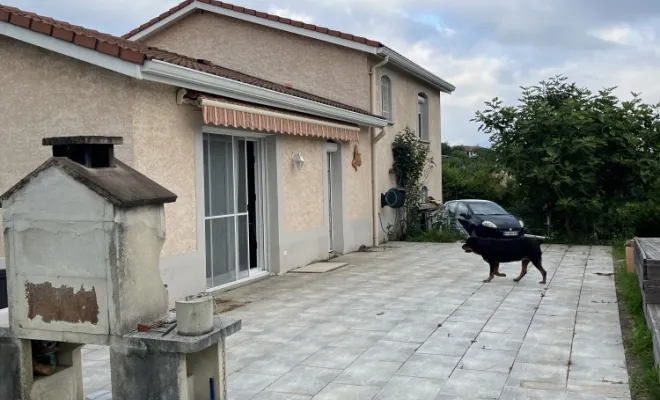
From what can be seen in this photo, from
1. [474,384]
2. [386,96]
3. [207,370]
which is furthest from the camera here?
[386,96]

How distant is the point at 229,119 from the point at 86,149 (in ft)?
19.7

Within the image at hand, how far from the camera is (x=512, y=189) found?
74.9ft

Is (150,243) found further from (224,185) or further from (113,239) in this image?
(224,185)

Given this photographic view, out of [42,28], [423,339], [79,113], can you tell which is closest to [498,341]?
[423,339]

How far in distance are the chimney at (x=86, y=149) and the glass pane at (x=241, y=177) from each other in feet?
25.4

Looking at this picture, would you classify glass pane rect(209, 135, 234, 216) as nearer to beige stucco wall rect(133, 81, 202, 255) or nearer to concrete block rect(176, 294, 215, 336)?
beige stucco wall rect(133, 81, 202, 255)

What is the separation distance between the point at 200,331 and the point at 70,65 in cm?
640

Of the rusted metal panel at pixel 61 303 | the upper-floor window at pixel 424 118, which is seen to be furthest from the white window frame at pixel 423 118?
the rusted metal panel at pixel 61 303

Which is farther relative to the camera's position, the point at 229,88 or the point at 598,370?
the point at 229,88

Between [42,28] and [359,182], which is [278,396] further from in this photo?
[359,182]

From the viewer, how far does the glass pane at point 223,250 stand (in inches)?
479

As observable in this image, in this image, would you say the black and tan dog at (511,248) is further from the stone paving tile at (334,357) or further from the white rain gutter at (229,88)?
the stone paving tile at (334,357)

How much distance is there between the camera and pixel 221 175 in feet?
40.5

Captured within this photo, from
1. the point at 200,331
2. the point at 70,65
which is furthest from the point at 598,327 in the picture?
the point at 70,65
